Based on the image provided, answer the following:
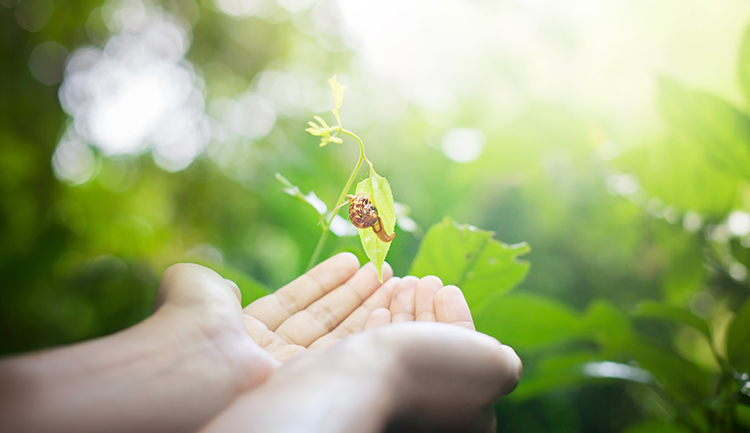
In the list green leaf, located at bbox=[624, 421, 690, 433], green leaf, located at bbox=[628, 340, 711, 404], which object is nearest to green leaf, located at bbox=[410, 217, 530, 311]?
green leaf, located at bbox=[628, 340, 711, 404]

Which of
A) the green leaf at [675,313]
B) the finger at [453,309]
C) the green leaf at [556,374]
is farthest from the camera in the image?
the green leaf at [556,374]

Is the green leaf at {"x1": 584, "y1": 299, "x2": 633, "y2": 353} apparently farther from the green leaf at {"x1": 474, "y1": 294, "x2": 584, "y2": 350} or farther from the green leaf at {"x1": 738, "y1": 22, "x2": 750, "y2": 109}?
the green leaf at {"x1": 738, "y1": 22, "x2": 750, "y2": 109}

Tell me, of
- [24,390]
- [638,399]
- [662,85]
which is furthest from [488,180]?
[24,390]

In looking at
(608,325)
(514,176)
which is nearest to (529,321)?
(608,325)

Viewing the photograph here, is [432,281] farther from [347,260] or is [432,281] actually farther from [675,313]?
[675,313]

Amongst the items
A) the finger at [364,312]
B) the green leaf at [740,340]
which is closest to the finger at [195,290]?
the finger at [364,312]

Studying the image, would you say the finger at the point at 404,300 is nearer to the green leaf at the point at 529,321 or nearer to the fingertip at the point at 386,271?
the fingertip at the point at 386,271
